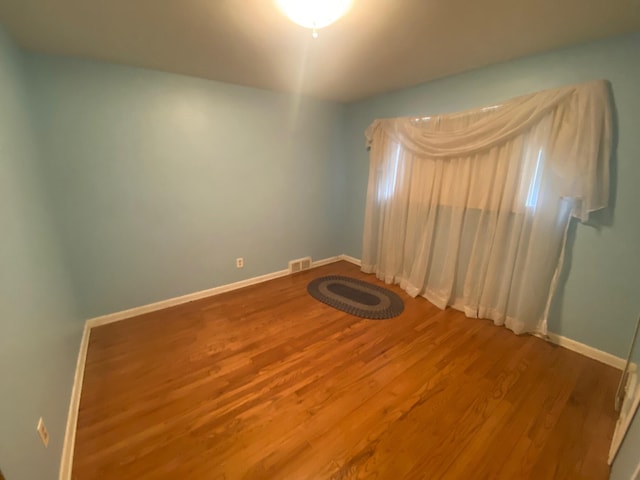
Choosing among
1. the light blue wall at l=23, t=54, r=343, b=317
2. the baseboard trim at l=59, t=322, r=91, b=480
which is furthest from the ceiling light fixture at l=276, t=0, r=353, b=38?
the baseboard trim at l=59, t=322, r=91, b=480

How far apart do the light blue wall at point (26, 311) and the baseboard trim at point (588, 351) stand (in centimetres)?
327

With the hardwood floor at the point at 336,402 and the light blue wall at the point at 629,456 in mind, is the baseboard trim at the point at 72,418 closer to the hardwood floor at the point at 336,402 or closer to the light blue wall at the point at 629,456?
the hardwood floor at the point at 336,402

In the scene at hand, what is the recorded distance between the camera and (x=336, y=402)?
1.64 meters

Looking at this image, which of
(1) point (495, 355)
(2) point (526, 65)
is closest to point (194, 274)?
(1) point (495, 355)

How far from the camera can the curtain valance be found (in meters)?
1.81

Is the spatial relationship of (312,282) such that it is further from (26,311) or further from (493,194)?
(26,311)

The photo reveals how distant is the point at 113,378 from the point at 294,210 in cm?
243

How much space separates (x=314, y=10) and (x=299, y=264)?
9.17ft

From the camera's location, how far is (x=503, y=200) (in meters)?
2.28

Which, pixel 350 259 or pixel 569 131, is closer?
pixel 569 131

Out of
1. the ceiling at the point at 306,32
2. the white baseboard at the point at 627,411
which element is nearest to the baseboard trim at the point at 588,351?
the white baseboard at the point at 627,411

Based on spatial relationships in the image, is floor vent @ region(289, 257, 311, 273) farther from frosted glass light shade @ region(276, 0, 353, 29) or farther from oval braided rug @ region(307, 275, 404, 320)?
frosted glass light shade @ region(276, 0, 353, 29)

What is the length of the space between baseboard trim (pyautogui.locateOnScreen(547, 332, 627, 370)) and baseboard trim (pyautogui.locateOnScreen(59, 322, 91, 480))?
3316mm

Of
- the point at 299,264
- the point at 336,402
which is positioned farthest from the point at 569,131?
the point at 299,264
